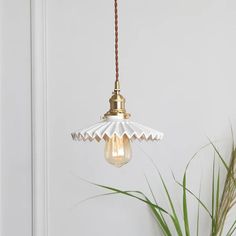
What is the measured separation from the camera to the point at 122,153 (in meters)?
0.93

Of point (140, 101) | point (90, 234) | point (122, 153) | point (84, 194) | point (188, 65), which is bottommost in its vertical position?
point (90, 234)

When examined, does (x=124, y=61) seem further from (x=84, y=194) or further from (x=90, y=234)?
(x=90, y=234)

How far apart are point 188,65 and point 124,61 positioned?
0.25 metres

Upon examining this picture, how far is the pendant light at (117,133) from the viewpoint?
0.84 m

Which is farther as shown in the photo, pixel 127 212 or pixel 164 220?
pixel 127 212

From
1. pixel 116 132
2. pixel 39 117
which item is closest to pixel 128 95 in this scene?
pixel 39 117

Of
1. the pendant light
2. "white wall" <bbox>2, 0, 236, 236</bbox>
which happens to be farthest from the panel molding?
the pendant light

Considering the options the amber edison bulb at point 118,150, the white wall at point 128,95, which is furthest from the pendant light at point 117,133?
the white wall at point 128,95

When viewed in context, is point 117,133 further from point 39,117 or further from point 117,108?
point 39,117

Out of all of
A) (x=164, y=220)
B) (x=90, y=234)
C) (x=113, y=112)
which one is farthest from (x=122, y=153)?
(x=90, y=234)

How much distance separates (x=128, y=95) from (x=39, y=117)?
35 centimetres

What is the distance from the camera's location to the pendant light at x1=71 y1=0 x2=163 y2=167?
2.74 feet

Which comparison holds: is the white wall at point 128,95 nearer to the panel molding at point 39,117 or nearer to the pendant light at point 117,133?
the panel molding at point 39,117

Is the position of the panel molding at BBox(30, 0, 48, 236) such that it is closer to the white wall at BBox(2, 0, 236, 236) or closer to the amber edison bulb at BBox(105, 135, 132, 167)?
the white wall at BBox(2, 0, 236, 236)
